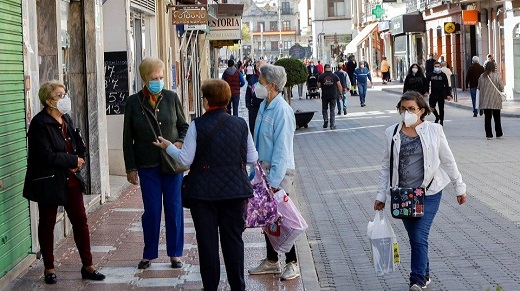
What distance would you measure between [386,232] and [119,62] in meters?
8.70

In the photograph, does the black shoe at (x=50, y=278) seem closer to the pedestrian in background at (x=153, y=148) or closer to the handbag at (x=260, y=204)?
the pedestrian in background at (x=153, y=148)

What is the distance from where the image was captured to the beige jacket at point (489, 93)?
22.4 m

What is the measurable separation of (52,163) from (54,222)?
0.61 meters

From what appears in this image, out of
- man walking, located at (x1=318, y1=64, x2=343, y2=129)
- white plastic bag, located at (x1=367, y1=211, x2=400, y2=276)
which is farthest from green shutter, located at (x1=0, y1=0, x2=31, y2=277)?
man walking, located at (x1=318, y1=64, x2=343, y2=129)

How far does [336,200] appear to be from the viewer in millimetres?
14359

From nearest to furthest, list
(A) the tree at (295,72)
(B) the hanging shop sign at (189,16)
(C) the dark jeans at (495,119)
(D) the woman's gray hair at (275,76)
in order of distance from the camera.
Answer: (D) the woman's gray hair at (275,76) → (C) the dark jeans at (495,119) → (B) the hanging shop sign at (189,16) → (A) the tree at (295,72)

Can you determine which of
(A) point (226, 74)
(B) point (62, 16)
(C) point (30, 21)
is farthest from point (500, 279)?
(A) point (226, 74)

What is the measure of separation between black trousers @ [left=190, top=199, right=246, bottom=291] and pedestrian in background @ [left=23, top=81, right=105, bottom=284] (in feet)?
4.52

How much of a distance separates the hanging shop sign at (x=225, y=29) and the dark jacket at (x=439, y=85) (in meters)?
10.5

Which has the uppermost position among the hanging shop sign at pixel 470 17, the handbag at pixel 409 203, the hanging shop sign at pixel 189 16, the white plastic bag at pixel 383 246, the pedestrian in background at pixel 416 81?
the hanging shop sign at pixel 470 17

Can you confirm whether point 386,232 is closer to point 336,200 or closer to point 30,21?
point 30,21

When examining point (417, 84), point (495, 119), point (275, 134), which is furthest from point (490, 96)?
point (275, 134)

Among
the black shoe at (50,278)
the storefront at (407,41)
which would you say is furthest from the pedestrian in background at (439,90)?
the storefront at (407,41)

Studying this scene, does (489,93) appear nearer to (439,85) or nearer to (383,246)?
(439,85)
